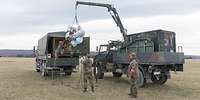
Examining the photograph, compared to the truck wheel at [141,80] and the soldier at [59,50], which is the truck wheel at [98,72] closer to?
the soldier at [59,50]

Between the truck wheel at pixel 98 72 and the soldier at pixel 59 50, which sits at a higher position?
the soldier at pixel 59 50

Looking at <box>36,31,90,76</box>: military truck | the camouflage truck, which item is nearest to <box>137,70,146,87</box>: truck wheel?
the camouflage truck

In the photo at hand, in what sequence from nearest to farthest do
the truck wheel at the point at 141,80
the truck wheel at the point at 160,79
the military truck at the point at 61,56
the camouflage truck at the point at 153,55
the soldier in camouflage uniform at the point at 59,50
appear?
the camouflage truck at the point at 153,55 → the truck wheel at the point at 141,80 → the truck wheel at the point at 160,79 → the military truck at the point at 61,56 → the soldier in camouflage uniform at the point at 59,50

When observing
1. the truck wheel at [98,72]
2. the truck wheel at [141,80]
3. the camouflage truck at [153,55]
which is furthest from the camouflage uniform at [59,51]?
the truck wheel at [141,80]

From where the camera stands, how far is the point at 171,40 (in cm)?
2012

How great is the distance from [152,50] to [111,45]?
455 centimetres

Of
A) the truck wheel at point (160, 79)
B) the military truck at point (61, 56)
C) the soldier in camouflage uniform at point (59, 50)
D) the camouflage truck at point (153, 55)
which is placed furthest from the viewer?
the soldier in camouflage uniform at point (59, 50)

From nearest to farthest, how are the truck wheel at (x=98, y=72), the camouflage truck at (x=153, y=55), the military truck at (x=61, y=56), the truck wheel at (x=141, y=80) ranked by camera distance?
the camouflage truck at (x=153, y=55)
the truck wheel at (x=141, y=80)
the truck wheel at (x=98, y=72)
the military truck at (x=61, y=56)

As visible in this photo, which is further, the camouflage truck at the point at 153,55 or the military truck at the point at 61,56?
the military truck at the point at 61,56

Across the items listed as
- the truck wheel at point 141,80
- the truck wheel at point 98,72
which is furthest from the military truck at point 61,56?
the truck wheel at point 141,80

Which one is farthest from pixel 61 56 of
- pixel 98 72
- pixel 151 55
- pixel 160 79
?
pixel 151 55

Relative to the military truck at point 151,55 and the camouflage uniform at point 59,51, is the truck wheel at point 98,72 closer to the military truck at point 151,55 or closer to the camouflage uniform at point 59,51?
the military truck at point 151,55

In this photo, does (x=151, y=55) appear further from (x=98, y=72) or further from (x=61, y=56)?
(x=61, y=56)

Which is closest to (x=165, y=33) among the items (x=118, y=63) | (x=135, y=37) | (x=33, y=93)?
(x=135, y=37)
